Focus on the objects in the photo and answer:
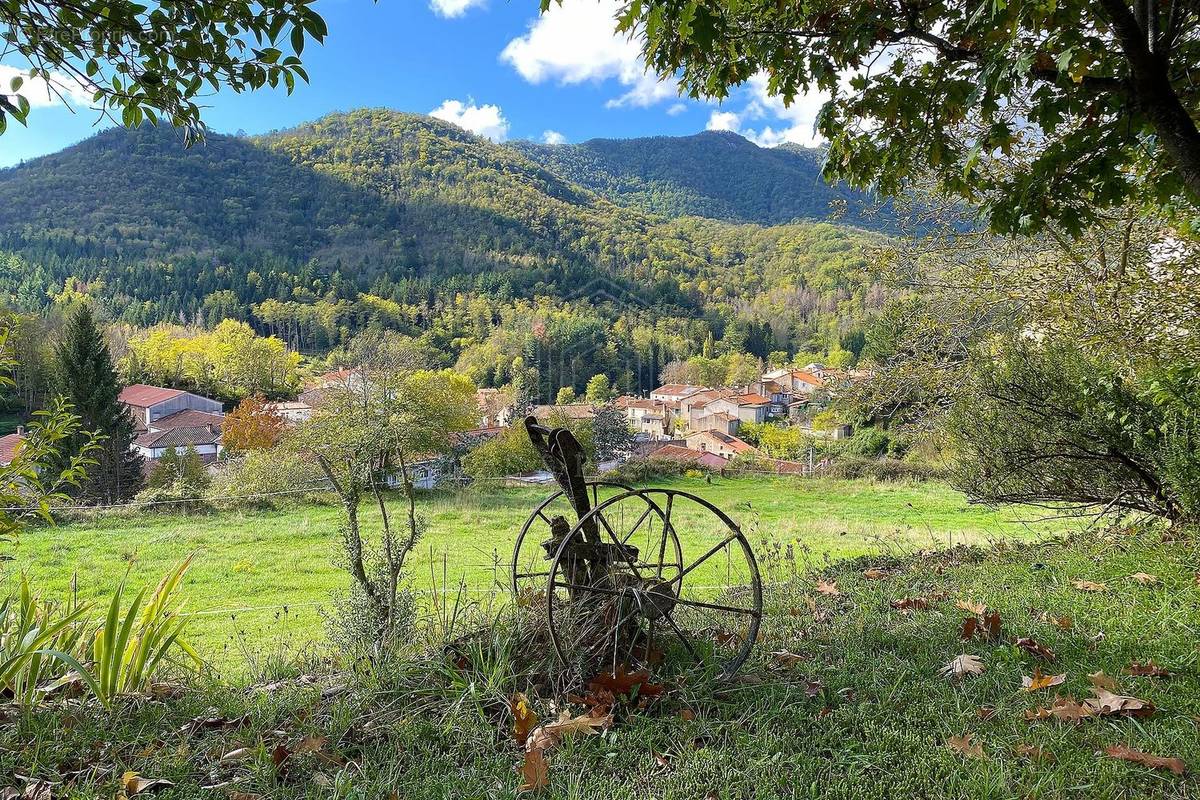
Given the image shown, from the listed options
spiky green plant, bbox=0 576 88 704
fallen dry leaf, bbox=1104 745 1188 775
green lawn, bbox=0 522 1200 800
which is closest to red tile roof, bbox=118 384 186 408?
spiky green plant, bbox=0 576 88 704

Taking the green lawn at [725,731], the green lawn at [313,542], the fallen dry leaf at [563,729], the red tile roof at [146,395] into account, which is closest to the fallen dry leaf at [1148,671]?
the green lawn at [725,731]

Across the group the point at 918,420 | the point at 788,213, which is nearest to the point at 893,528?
the point at 918,420

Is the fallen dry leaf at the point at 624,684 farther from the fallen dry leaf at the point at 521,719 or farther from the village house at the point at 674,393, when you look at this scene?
the village house at the point at 674,393

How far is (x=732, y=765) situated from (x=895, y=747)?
591 mm

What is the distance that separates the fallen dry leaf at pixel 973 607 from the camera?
3558 millimetres

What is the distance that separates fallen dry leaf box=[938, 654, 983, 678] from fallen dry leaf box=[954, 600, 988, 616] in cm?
81

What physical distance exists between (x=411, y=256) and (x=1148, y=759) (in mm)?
118596

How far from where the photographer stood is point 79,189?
103625 millimetres

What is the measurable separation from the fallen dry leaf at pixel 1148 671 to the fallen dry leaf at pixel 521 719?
254cm

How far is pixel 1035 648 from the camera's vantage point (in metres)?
2.92

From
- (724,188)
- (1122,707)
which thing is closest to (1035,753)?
(1122,707)

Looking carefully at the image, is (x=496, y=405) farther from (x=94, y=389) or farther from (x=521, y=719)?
(x=521, y=719)

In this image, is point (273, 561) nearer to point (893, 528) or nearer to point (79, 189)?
point (893, 528)

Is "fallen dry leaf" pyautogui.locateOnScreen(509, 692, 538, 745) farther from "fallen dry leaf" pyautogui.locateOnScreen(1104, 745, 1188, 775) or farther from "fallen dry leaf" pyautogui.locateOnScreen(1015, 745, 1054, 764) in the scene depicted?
"fallen dry leaf" pyautogui.locateOnScreen(1104, 745, 1188, 775)
